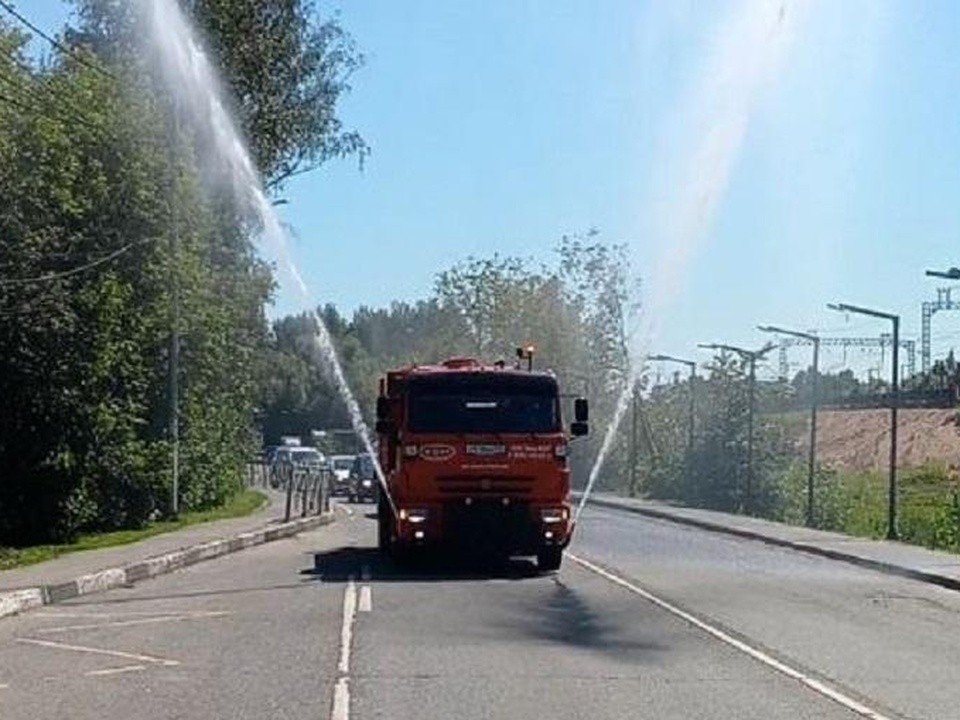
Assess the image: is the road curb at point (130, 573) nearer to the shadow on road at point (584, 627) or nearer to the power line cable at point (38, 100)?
the shadow on road at point (584, 627)

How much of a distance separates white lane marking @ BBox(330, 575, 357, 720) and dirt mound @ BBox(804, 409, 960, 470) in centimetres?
5215

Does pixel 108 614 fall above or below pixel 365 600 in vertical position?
below

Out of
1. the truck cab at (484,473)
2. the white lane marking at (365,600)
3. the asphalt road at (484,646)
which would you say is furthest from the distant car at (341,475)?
the white lane marking at (365,600)

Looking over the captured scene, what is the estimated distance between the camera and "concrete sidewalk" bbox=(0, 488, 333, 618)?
23.5m

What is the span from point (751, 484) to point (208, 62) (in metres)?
20.1

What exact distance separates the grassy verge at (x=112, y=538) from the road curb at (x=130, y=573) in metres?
1.85

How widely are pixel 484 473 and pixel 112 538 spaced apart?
11.7 metres

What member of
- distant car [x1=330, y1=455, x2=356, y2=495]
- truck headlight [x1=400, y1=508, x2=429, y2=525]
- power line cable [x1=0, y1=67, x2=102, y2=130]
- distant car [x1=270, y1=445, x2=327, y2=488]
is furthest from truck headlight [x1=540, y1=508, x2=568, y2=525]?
distant car [x1=330, y1=455, x2=356, y2=495]

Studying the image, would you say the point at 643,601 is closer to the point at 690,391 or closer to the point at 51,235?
the point at 51,235

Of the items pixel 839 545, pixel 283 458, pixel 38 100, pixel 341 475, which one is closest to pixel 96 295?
pixel 38 100

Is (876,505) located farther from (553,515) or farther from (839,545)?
(553,515)

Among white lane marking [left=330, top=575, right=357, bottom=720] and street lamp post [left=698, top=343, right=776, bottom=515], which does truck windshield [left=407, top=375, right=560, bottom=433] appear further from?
street lamp post [left=698, top=343, right=776, bottom=515]

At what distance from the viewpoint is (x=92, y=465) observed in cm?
3981

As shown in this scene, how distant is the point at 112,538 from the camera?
120 ft
